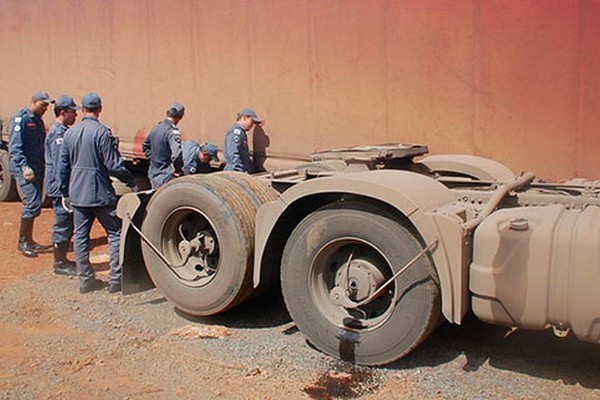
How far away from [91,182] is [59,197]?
0.83 metres

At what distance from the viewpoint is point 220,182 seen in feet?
16.6

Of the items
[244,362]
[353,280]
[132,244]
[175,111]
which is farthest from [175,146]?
[353,280]

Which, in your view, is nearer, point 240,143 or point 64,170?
point 64,170

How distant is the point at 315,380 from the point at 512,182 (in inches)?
68.4

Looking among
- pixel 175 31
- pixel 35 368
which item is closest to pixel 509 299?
pixel 35 368

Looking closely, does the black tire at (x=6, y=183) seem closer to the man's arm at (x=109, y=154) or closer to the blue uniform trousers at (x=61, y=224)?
the blue uniform trousers at (x=61, y=224)

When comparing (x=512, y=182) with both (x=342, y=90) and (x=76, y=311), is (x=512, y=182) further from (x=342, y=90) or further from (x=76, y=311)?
(x=76, y=311)

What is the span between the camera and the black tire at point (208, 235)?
480 centimetres

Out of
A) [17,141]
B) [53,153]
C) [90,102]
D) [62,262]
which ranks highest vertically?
[90,102]

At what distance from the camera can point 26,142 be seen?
759 centimetres

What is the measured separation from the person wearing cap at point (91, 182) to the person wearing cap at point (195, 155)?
1696 mm

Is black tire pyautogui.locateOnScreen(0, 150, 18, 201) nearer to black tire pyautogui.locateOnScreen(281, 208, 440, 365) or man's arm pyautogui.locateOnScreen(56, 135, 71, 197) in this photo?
man's arm pyautogui.locateOnScreen(56, 135, 71, 197)

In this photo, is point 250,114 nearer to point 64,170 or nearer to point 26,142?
point 64,170

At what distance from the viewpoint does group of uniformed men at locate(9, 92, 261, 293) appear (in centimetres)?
595
